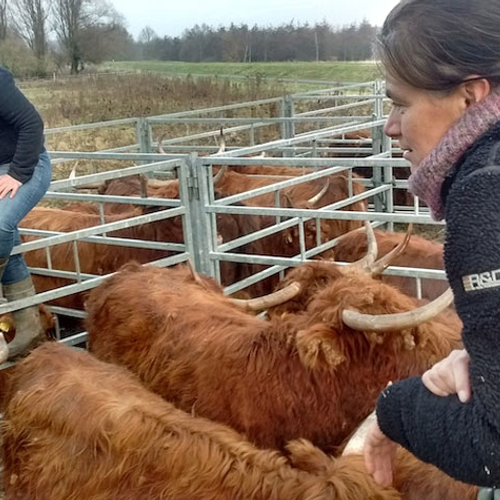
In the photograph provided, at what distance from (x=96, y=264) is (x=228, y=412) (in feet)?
9.40

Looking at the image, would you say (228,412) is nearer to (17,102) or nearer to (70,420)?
(70,420)

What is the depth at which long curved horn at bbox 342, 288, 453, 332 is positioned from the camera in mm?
3039

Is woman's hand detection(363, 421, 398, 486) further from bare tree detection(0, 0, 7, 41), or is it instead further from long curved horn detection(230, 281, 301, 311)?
bare tree detection(0, 0, 7, 41)

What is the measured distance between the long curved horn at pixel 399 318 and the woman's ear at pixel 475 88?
190 centimetres

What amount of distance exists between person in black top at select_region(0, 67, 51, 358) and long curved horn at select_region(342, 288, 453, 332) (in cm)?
183

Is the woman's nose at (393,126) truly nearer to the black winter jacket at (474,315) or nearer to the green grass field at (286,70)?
the black winter jacket at (474,315)

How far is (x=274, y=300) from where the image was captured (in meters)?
3.96

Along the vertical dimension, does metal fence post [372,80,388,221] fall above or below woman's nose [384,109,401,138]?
below

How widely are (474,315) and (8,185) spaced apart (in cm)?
306

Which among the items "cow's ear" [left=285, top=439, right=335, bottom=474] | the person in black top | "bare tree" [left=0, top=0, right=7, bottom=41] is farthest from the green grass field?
"cow's ear" [left=285, top=439, right=335, bottom=474]

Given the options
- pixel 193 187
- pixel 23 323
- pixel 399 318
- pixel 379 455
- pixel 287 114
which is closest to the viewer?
pixel 379 455

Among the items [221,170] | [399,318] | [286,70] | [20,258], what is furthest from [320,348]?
[286,70]

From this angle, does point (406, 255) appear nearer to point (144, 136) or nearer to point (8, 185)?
point (8, 185)

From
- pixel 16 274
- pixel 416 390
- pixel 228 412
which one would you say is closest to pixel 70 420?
pixel 228 412
